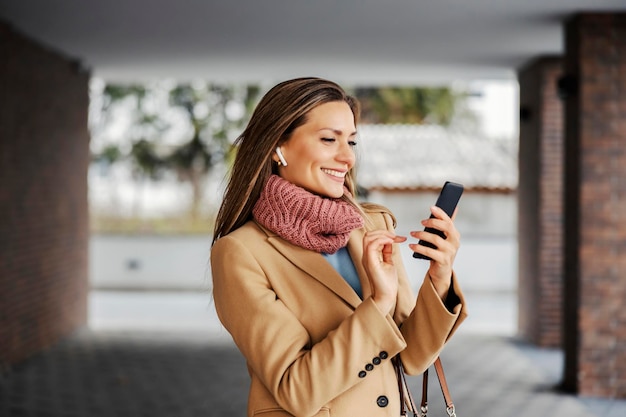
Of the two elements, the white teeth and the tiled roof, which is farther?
the tiled roof

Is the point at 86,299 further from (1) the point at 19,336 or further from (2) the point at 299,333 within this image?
(2) the point at 299,333

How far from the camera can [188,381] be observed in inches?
284

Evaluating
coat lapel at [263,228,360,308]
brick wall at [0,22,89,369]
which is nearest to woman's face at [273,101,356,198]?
coat lapel at [263,228,360,308]

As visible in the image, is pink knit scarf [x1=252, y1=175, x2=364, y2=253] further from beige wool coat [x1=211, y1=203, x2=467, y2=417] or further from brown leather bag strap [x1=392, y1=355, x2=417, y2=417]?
brown leather bag strap [x1=392, y1=355, x2=417, y2=417]

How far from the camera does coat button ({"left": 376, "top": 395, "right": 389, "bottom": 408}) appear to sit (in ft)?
6.25

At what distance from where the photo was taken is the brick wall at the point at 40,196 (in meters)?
7.45

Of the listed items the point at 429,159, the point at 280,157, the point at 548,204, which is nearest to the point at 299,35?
the point at 548,204

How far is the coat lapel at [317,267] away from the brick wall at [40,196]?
19.2ft

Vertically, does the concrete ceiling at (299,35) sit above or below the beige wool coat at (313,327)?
above

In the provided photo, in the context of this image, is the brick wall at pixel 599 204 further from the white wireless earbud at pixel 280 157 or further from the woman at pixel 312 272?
the white wireless earbud at pixel 280 157

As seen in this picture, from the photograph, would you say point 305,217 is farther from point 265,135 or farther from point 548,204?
point 548,204

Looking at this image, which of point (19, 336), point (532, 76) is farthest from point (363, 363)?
point (532, 76)

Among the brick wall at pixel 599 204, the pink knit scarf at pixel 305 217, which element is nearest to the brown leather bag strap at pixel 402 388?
the pink knit scarf at pixel 305 217

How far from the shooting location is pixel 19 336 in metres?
7.73
